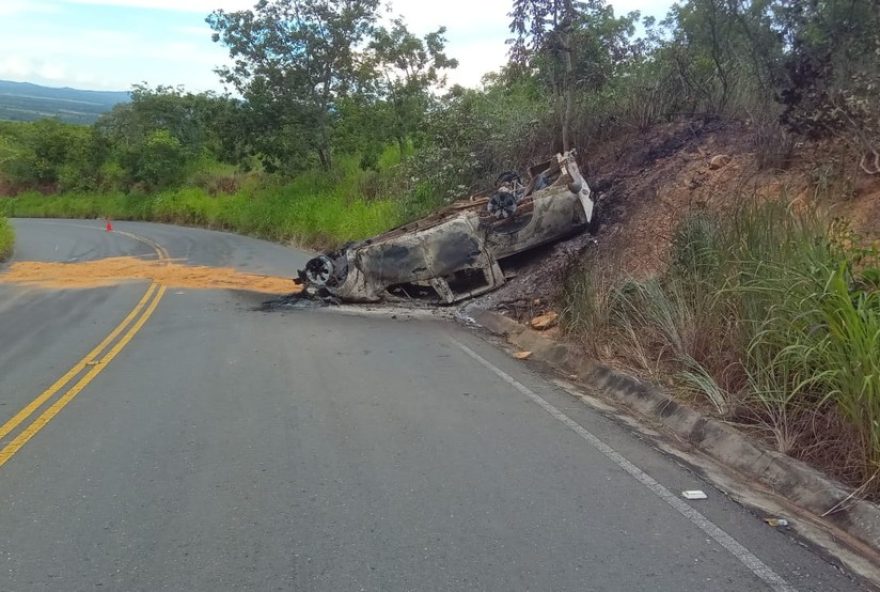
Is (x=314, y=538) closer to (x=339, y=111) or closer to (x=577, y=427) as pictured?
(x=577, y=427)

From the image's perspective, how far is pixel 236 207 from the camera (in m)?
34.6

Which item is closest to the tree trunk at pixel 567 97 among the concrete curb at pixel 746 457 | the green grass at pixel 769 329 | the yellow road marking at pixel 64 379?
the green grass at pixel 769 329

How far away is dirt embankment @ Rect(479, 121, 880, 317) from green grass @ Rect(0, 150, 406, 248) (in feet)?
24.0

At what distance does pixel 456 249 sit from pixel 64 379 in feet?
21.2

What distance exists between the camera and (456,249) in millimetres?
12141

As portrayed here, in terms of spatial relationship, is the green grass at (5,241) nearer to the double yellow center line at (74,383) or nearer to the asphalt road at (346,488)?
the double yellow center line at (74,383)

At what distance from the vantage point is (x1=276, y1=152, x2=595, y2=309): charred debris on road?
39.9ft

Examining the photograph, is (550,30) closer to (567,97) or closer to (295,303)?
(567,97)

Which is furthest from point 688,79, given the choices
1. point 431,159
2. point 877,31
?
point 431,159

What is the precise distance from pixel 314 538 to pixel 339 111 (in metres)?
28.1

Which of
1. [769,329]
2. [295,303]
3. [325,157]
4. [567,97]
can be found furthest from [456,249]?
[325,157]

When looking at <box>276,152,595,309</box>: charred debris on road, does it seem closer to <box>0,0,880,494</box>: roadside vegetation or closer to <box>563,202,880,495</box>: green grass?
<box>0,0,880,494</box>: roadside vegetation

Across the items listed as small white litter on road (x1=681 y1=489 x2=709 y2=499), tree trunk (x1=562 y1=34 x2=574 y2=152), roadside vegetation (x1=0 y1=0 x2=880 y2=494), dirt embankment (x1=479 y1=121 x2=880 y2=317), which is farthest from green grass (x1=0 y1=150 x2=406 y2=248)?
small white litter on road (x1=681 y1=489 x2=709 y2=499)

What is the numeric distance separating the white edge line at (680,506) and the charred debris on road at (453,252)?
5.47m
